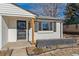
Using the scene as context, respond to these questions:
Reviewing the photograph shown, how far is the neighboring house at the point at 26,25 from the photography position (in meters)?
10.6

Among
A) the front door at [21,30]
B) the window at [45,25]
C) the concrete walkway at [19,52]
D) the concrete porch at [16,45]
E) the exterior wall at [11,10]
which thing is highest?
the exterior wall at [11,10]

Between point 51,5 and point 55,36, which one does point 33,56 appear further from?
point 51,5

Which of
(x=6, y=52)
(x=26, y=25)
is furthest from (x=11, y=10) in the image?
(x=6, y=52)

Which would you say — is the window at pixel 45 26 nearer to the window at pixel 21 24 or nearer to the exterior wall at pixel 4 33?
the window at pixel 21 24

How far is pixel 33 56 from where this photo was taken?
407 inches

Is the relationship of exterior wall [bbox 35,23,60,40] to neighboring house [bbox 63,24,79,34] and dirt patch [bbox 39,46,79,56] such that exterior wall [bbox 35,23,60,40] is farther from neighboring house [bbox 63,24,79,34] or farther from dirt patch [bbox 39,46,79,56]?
dirt patch [bbox 39,46,79,56]

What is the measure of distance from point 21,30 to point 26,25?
25.8 inches

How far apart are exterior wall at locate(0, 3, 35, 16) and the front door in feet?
1.87

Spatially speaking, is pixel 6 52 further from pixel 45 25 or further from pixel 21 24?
pixel 45 25

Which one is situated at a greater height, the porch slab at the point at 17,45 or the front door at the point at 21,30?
the front door at the point at 21,30

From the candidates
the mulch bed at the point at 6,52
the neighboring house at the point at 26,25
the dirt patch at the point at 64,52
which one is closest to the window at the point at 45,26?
the neighboring house at the point at 26,25

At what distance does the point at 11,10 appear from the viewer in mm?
10836

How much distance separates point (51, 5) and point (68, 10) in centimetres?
67

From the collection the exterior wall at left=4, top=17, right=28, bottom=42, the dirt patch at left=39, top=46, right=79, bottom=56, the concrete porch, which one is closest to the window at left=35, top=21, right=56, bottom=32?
the concrete porch
